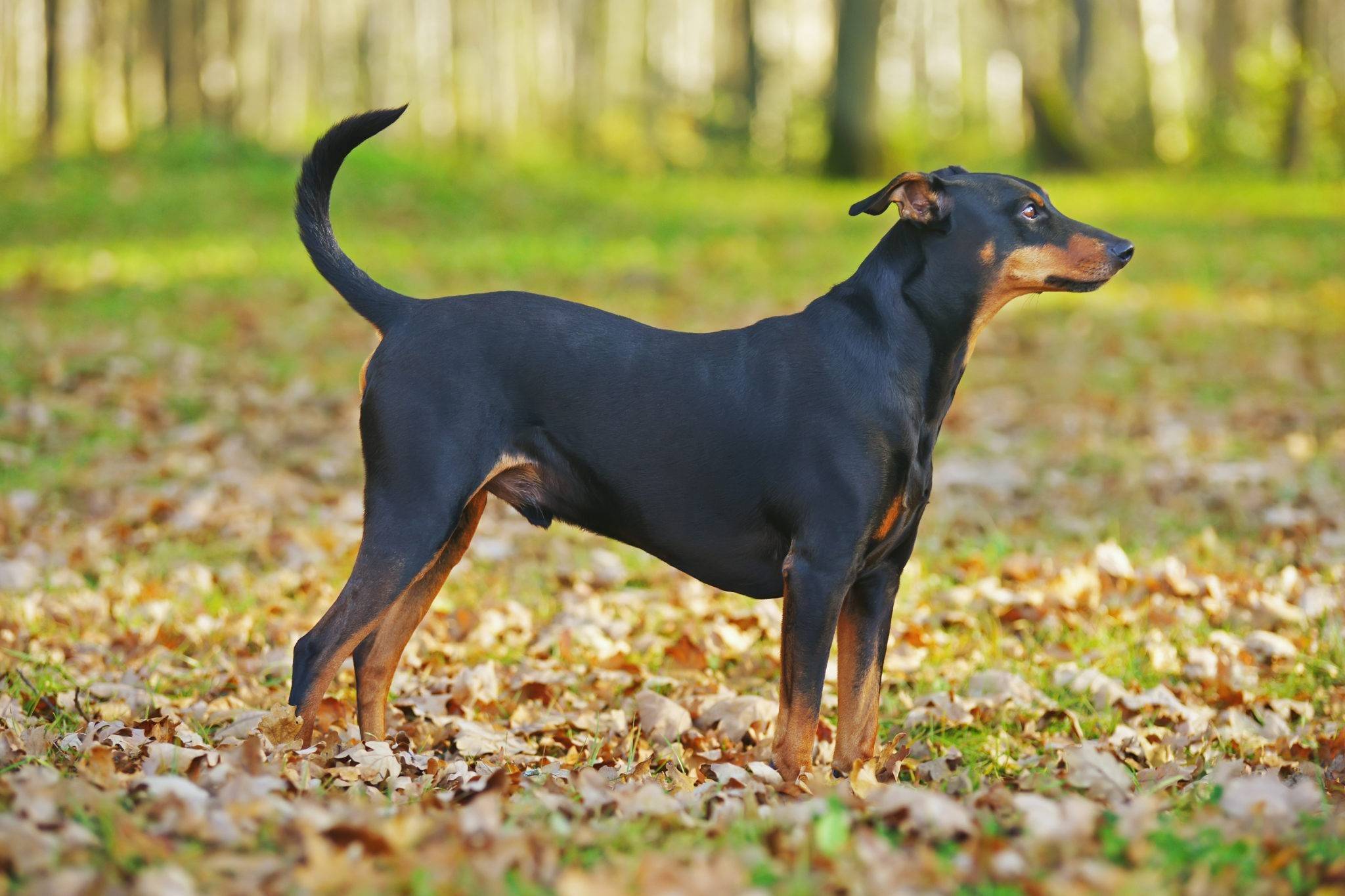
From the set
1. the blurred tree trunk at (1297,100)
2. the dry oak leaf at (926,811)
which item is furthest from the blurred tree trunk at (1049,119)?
the dry oak leaf at (926,811)

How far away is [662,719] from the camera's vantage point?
454cm

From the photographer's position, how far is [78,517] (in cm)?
708

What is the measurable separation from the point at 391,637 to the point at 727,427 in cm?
132

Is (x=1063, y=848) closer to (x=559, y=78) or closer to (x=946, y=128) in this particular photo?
(x=946, y=128)

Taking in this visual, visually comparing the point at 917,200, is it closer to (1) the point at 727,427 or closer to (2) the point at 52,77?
(1) the point at 727,427

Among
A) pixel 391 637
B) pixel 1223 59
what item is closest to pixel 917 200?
pixel 391 637

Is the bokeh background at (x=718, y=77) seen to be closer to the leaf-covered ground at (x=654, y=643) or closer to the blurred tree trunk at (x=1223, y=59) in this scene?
the blurred tree trunk at (x=1223, y=59)

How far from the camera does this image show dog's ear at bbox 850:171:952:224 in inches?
162

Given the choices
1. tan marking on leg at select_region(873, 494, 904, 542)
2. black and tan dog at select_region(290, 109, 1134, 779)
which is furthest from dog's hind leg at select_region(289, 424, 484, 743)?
tan marking on leg at select_region(873, 494, 904, 542)

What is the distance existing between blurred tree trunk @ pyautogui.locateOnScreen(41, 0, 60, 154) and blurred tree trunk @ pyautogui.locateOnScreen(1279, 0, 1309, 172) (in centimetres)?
2009

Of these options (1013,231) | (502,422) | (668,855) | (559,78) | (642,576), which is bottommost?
(642,576)

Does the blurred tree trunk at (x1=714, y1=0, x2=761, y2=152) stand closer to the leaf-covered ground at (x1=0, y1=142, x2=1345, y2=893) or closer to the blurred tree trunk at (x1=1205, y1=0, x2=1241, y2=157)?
the blurred tree trunk at (x1=1205, y1=0, x2=1241, y2=157)

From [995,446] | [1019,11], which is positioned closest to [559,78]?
[1019,11]

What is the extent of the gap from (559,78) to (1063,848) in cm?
3712
